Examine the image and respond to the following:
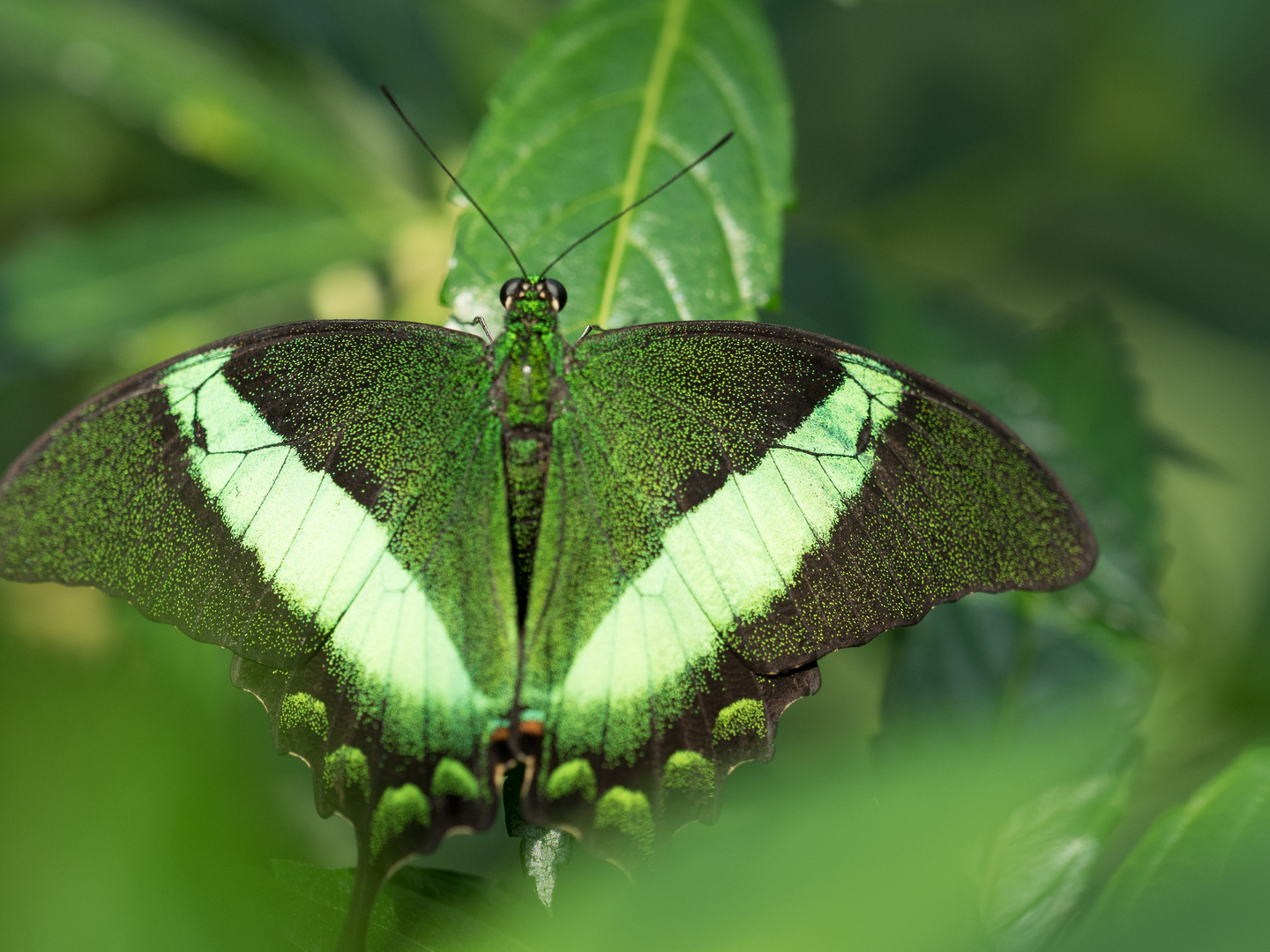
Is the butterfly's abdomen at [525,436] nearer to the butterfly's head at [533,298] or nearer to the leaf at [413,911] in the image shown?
the butterfly's head at [533,298]

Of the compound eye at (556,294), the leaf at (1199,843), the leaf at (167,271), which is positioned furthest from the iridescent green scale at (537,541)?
the leaf at (167,271)

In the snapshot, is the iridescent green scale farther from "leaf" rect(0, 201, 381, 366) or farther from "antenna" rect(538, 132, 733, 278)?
"leaf" rect(0, 201, 381, 366)

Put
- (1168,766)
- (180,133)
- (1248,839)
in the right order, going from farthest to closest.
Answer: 1. (180,133)
2. (1168,766)
3. (1248,839)

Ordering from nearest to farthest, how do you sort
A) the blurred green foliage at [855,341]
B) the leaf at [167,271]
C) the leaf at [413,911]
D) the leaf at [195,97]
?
the blurred green foliage at [855,341], the leaf at [413,911], the leaf at [167,271], the leaf at [195,97]

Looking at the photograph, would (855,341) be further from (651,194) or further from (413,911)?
(413,911)

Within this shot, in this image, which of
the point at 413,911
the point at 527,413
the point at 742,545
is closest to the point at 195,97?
the point at 527,413

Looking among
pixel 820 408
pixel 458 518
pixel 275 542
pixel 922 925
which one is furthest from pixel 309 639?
pixel 922 925

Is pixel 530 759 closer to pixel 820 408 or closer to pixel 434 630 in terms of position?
pixel 434 630
